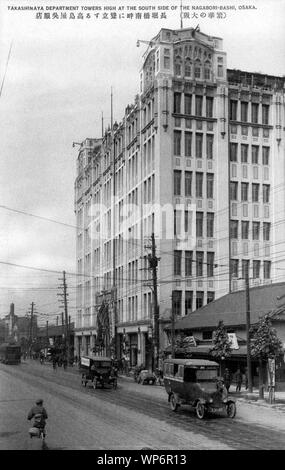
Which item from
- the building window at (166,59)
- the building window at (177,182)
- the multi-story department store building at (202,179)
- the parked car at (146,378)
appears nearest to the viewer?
the parked car at (146,378)

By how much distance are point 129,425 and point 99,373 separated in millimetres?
18852

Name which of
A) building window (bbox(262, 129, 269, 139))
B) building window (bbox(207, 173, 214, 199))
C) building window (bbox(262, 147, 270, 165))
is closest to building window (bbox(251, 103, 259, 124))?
building window (bbox(262, 129, 269, 139))

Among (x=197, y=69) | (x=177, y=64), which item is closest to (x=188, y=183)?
(x=197, y=69)

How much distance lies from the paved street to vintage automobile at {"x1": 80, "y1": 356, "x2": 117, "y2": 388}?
5359 millimetres

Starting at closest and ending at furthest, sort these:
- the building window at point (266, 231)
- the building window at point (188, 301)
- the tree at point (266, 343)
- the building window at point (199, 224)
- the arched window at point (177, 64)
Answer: the tree at point (266, 343) < the arched window at point (177, 64) < the building window at point (199, 224) < the building window at point (266, 231) < the building window at point (188, 301)

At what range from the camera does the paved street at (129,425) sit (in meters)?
19.4

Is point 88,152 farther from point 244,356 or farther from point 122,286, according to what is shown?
point 244,356

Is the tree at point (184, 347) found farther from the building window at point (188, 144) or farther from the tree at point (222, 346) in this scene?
the building window at point (188, 144)

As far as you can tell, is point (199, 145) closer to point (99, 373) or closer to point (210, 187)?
point (210, 187)

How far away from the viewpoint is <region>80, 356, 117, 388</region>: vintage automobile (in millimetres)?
41812

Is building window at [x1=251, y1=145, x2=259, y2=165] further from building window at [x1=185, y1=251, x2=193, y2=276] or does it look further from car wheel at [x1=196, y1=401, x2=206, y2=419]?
car wheel at [x1=196, y1=401, x2=206, y2=419]

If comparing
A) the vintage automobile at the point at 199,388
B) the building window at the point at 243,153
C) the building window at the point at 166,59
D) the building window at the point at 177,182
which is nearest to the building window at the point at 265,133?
the building window at the point at 243,153

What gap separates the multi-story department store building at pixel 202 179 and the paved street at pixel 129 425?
77.1 feet
